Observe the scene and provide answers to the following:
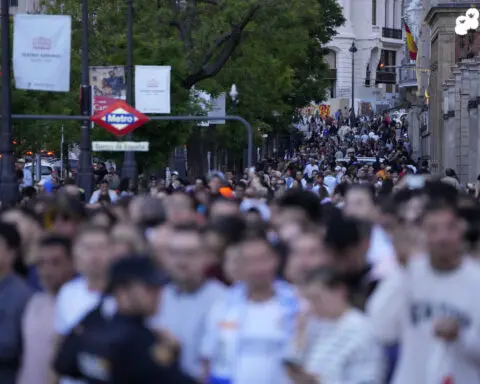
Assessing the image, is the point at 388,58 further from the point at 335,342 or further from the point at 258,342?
the point at 335,342

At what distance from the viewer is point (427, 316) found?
25.6 ft

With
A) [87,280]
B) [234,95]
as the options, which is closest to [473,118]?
[234,95]

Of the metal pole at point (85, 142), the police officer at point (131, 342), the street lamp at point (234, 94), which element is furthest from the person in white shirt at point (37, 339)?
the street lamp at point (234, 94)

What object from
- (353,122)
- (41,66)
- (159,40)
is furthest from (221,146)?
(353,122)

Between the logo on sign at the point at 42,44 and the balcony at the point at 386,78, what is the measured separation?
121 m

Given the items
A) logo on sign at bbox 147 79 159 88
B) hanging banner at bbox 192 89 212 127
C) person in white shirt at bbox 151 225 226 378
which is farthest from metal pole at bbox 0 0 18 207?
person in white shirt at bbox 151 225 226 378

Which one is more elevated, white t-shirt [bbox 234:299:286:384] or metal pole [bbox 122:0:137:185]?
metal pole [bbox 122:0:137:185]

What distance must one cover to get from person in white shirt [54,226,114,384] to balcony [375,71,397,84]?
138 meters

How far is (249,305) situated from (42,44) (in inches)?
718

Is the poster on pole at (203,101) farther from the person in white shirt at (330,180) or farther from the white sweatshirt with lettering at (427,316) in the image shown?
the white sweatshirt with lettering at (427,316)

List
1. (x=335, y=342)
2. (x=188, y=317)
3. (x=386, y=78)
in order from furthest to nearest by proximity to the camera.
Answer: (x=386, y=78), (x=188, y=317), (x=335, y=342)

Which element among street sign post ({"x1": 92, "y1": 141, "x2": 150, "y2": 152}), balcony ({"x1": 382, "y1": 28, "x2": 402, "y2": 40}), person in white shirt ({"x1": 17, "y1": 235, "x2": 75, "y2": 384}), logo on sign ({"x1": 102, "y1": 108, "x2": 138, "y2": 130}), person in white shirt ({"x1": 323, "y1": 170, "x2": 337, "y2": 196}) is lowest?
person in white shirt ({"x1": 17, "y1": 235, "x2": 75, "y2": 384})

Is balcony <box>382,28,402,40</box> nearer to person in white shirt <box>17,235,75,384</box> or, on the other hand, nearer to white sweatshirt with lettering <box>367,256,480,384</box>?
person in white shirt <box>17,235,75,384</box>

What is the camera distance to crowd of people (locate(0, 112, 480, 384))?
21.8 ft
